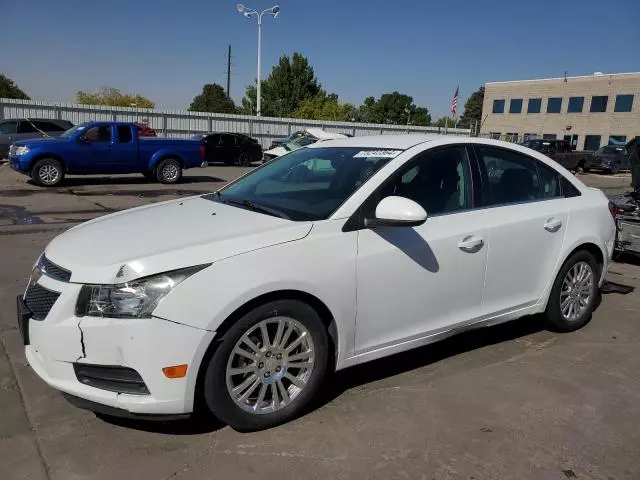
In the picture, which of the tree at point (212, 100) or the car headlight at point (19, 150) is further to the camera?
the tree at point (212, 100)

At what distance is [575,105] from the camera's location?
55250mm

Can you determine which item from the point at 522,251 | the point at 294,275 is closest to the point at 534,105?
the point at 522,251

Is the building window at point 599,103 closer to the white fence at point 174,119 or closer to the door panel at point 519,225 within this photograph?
the white fence at point 174,119

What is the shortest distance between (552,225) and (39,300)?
3541 millimetres

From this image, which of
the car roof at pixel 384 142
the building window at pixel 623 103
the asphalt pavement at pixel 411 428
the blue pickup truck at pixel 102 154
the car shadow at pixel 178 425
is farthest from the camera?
the building window at pixel 623 103

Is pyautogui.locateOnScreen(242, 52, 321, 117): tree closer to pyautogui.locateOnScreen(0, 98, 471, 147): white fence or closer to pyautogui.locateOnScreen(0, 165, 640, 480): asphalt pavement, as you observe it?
pyautogui.locateOnScreen(0, 98, 471, 147): white fence

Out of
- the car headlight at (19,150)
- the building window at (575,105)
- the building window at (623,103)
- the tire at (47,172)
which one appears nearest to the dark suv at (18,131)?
the car headlight at (19,150)

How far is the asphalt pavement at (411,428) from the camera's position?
2.74 metres

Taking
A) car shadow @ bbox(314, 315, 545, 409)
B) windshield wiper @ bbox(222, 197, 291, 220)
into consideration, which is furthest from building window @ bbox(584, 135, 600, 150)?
windshield wiper @ bbox(222, 197, 291, 220)

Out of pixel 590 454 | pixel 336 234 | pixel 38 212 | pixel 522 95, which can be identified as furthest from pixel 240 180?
pixel 522 95

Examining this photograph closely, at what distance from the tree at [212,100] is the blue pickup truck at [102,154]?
5959 centimetres

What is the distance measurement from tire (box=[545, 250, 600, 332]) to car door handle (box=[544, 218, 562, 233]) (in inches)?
14.3

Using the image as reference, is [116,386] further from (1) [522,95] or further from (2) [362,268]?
(1) [522,95]

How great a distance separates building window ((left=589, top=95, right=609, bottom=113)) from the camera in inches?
2076
